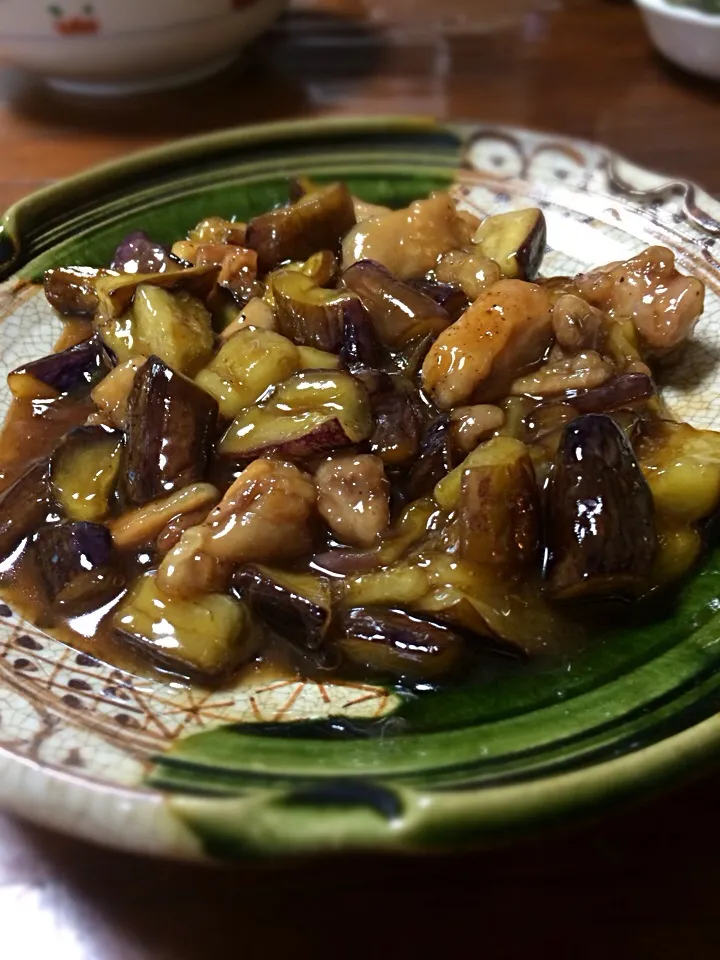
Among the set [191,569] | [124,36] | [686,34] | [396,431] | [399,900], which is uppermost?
[124,36]

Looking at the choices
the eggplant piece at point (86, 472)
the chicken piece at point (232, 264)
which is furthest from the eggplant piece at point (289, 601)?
the chicken piece at point (232, 264)

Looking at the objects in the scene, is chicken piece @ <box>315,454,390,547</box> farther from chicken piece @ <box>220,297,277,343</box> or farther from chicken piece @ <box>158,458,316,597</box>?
chicken piece @ <box>220,297,277,343</box>

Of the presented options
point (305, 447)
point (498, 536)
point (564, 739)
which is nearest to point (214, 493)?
point (305, 447)

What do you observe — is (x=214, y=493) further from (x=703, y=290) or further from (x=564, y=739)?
(x=703, y=290)

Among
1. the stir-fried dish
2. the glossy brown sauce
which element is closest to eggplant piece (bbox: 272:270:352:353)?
the stir-fried dish

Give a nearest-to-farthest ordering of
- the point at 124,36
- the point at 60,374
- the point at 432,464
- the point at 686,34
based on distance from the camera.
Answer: the point at 432,464 < the point at 60,374 < the point at 124,36 < the point at 686,34

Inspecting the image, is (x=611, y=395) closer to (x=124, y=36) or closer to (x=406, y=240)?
(x=406, y=240)

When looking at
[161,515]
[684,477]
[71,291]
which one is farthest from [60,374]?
[684,477]

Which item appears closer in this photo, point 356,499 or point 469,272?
point 356,499
